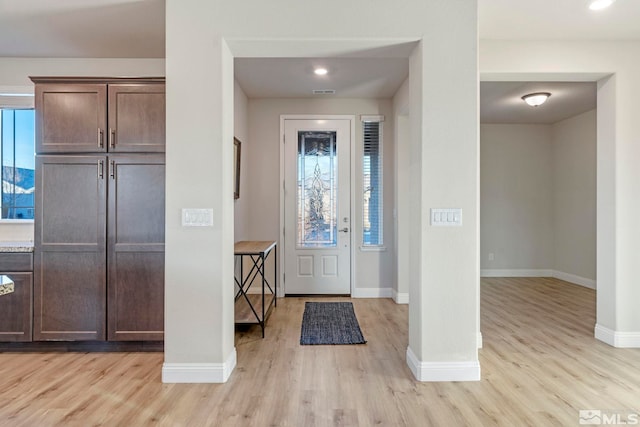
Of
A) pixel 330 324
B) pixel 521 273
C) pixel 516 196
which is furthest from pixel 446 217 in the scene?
pixel 521 273

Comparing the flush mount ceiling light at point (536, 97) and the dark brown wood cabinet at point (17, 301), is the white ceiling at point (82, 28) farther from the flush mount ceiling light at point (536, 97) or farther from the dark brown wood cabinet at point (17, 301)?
the flush mount ceiling light at point (536, 97)

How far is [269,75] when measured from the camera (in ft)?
13.5

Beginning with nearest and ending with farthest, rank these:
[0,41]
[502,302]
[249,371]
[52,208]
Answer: [249,371] → [52,208] → [0,41] → [502,302]

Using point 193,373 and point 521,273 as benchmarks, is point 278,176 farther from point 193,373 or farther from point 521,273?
point 521,273

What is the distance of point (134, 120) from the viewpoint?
298cm

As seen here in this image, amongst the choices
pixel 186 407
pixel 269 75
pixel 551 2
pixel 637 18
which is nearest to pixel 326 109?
pixel 269 75

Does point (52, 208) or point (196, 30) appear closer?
point (196, 30)

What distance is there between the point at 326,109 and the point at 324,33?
8.04 feet

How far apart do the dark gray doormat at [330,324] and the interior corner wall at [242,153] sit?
125 cm

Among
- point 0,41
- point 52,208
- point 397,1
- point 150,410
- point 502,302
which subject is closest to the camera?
point 150,410

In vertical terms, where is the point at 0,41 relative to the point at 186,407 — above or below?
above

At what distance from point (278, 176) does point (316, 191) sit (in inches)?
21.6

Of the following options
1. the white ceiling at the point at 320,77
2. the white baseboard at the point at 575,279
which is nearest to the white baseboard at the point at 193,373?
the white ceiling at the point at 320,77

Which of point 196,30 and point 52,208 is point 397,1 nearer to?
point 196,30
